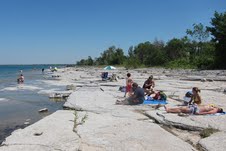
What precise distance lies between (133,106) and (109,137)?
19.7 feet

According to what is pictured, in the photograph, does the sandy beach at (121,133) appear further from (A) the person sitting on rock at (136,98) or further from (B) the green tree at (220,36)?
(B) the green tree at (220,36)

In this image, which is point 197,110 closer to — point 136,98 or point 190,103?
point 190,103

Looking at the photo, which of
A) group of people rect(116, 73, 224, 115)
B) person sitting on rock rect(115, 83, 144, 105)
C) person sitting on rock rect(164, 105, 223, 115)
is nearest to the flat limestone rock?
person sitting on rock rect(164, 105, 223, 115)

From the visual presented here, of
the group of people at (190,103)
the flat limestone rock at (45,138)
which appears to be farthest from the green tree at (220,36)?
the flat limestone rock at (45,138)

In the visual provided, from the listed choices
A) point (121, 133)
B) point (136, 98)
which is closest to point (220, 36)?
point (136, 98)

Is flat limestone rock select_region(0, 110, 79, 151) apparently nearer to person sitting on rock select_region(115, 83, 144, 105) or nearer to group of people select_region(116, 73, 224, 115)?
group of people select_region(116, 73, 224, 115)

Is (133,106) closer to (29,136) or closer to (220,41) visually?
(29,136)

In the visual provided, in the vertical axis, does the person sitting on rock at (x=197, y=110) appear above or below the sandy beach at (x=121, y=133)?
above

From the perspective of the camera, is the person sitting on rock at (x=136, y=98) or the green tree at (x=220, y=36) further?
the green tree at (x=220, y=36)

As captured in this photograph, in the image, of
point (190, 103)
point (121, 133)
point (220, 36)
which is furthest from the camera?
point (220, 36)

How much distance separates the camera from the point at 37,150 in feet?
25.6

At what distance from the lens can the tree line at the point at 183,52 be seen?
5423cm

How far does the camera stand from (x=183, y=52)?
95.4m

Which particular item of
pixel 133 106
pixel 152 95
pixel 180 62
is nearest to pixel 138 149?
pixel 133 106
